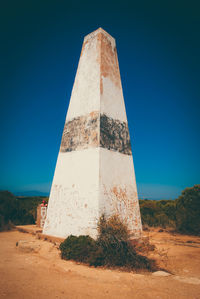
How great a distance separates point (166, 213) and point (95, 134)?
852cm

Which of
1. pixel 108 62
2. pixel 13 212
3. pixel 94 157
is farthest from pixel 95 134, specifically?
pixel 13 212

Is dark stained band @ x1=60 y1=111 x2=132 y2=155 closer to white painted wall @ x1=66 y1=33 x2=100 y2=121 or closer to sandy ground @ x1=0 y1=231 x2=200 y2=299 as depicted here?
white painted wall @ x1=66 y1=33 x2=100 y2=121

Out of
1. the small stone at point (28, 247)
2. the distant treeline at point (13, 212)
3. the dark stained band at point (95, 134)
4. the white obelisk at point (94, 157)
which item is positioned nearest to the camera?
the small stone at point (28, 247)

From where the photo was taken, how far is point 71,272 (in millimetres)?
4277

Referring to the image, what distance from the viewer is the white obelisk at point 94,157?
6258 millimetres

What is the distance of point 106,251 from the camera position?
5.09 m

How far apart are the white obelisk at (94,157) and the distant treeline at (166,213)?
4.60 metres

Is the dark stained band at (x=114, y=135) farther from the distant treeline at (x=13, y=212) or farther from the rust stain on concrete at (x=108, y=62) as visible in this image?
the distant treeline at (x=13, y=212)

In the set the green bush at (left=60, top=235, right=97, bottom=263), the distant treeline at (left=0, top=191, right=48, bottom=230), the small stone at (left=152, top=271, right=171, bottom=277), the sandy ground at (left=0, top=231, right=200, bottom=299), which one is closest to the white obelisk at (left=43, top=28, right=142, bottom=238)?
the green bush at (left=60, top=235, right=97, bottom=263)

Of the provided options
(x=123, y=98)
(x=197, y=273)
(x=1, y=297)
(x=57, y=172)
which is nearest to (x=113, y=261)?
(x=197, y=273)

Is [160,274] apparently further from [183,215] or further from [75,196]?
[183,215]

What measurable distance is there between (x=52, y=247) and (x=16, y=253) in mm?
1023

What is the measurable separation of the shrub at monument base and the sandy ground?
0.27 m

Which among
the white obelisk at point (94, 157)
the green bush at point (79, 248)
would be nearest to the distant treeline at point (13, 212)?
the white obelisk at point (94, 157)
